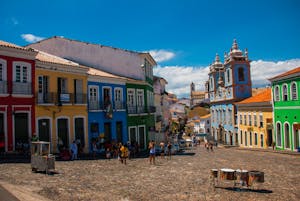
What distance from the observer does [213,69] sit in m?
62.8

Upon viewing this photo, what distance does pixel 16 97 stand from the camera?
58.6 ft

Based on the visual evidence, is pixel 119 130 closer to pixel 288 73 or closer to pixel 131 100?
pixel 131 100

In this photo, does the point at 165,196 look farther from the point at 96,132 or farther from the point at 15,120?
the point at 96,132

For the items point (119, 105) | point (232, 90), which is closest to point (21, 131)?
Result: point (119, 105)

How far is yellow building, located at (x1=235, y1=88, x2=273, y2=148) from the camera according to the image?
36531mm

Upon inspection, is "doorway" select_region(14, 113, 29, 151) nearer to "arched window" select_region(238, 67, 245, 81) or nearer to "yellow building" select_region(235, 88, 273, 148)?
"yellow building" select_region(235, 88, 273, 148)

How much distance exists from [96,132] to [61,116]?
3.96 m

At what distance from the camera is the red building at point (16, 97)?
1728 centimetres

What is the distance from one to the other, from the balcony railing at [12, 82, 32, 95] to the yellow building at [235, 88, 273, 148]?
2631 cm

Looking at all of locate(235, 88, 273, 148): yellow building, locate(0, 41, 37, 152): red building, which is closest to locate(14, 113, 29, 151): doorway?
locate(0, 41, 37, 152): red building

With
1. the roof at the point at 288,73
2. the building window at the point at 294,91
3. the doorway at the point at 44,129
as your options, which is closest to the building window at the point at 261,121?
the roof at the point at 288,73

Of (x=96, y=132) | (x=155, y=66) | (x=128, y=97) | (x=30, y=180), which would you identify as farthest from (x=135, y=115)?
(x=30, y=180)

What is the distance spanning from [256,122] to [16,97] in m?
30.9

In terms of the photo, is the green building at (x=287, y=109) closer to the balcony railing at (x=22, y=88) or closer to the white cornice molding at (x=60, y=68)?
the white cornice molding at (x=60, y=68)
